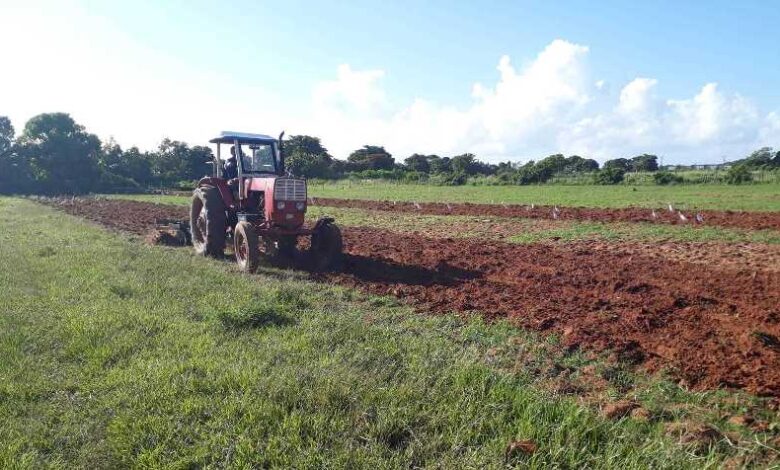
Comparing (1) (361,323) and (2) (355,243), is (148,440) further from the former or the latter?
(2) (355,243)

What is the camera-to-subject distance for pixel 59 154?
1981 inches

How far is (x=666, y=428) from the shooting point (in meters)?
3.70

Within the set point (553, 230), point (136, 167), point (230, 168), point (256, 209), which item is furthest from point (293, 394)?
point (136, 167)

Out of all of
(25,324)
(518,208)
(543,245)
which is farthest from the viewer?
(518,208)

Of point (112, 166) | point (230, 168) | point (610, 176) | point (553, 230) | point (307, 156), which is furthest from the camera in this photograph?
point (307, 156)

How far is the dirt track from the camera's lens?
4.97m

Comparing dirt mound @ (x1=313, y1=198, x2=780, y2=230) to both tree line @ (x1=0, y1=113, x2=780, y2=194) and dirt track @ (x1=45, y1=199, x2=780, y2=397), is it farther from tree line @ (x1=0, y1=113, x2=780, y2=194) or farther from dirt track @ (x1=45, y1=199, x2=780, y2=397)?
tree line @ (x1=0, y1=113, x2=780, y2=194)

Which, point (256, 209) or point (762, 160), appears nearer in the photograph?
point (256, 209)

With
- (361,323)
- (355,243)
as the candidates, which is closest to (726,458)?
(361,323)

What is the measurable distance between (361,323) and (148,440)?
9.36 ft

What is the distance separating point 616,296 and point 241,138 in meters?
7.12

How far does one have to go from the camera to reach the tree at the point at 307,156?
63188mm

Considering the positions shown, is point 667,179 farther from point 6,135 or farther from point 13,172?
point 6,135

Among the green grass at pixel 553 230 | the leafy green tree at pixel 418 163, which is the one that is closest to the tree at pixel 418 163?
the leafy green tree at pixel 418 163
